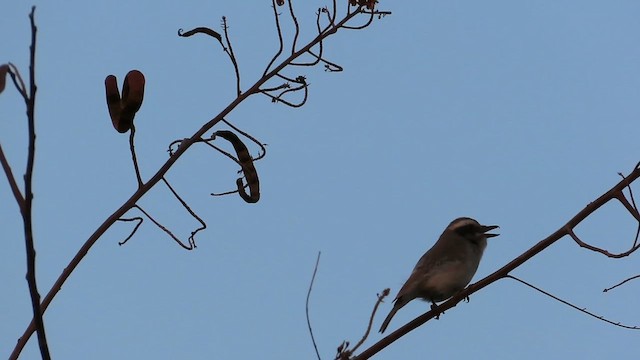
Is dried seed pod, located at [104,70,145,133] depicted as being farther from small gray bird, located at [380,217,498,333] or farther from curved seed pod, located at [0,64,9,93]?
small gray bird, located at [380,217,498,333]

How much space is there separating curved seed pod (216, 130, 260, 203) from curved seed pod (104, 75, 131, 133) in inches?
11.6

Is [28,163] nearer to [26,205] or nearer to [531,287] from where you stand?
[26,205]

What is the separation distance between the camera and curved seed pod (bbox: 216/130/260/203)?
2691 mm

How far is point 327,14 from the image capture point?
10.4ft

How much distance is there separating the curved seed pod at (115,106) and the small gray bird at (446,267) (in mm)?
3194

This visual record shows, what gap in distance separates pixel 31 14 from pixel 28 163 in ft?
0.93

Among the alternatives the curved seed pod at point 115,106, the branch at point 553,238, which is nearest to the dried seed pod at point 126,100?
the curved seed pod at point 115,106

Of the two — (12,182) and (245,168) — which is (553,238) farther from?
(12,182)

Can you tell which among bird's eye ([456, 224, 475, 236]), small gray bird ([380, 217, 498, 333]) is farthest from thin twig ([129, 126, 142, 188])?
bird's eye ([456, 224, 475, 236])

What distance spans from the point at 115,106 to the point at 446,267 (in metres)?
3.72

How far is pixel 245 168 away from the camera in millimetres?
2803

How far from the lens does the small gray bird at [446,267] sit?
5.71m

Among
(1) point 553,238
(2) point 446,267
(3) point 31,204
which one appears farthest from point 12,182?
(2) point 446,267

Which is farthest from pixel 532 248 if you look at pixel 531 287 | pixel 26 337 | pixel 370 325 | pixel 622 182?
pixel 26 337
